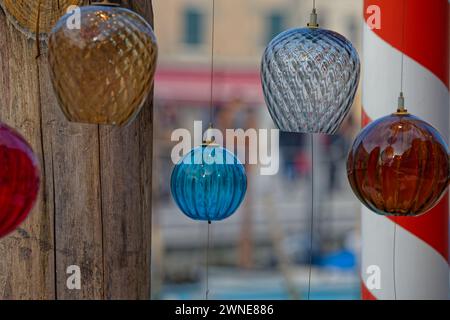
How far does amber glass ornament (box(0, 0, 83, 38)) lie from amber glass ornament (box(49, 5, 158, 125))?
22 cm

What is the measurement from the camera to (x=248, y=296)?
712cm

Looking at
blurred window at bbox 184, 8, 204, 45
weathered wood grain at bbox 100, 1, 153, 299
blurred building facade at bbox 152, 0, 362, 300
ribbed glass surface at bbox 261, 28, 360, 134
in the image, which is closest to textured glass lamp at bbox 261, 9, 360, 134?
ribbed glass surface at bbox 261, 28, 360, 134

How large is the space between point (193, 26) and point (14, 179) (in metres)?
13.5

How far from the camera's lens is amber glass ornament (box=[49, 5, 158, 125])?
149 centimetres

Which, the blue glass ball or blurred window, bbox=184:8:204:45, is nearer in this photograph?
the blue glass ball

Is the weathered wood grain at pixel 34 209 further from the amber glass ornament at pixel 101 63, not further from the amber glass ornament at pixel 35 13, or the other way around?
the amber glass ornament at pixel 101 63

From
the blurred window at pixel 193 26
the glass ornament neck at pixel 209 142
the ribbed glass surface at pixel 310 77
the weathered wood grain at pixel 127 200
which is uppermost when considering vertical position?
the blurred window at pixel 193 26

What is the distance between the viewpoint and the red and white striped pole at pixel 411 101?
2254 mm

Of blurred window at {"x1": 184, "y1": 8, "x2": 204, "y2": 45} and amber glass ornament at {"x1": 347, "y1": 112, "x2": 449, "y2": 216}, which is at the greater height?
blurred window at {"x1": 184, "y1": 8, "x2": 204, "y2": 45}

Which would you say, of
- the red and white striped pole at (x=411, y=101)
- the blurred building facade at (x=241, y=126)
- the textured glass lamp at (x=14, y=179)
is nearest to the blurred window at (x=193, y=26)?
the blurred building facade at (x=241, y=126)

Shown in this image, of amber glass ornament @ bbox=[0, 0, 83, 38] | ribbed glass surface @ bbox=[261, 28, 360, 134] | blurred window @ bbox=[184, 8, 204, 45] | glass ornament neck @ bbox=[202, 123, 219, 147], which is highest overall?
blurred window @ bbox=[184, 8, 204, 45]

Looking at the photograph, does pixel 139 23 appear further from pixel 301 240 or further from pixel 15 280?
pixel 301 240

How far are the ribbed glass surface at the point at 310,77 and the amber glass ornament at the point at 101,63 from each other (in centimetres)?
29

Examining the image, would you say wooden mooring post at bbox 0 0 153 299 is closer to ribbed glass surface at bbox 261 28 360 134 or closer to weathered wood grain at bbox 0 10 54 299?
weathered wood grain at bbox 0 10 54 299
